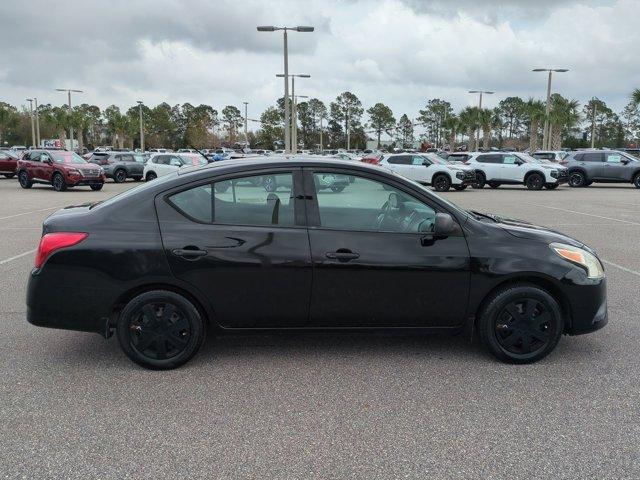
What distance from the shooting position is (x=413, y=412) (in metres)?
3.51

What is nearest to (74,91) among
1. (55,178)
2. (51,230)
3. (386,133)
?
(55,178)

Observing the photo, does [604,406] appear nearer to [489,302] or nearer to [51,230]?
[489,302]

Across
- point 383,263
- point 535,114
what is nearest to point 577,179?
point 383,263

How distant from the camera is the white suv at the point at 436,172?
2362 cm

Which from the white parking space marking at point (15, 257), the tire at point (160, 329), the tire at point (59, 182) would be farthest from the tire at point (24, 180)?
the tire at point (160, 329)

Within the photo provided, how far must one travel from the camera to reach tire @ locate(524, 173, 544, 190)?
25.2m

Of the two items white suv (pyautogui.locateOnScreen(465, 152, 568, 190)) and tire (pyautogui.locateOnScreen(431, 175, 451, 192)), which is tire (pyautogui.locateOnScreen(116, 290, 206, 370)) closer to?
tire (pyautogui.locateOnScreen(431, 175, 451, 192))

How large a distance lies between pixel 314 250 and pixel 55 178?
72.6 ft

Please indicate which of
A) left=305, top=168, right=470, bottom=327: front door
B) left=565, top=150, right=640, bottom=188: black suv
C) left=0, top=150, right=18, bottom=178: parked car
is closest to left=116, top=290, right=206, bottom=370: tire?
left=305, top=168, right=470, bottom=327: front door

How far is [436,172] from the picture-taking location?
2384cm

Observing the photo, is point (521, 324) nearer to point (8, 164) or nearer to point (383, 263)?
point (383, 263)

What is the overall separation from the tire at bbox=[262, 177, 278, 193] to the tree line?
2568 inches

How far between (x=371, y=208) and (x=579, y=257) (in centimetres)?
159

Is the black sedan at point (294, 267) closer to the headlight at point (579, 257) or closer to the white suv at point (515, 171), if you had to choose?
the headlight at point (579, 257)
